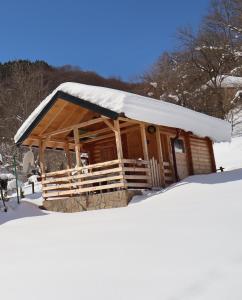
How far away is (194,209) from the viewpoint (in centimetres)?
894

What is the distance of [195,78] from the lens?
41125 millimetres

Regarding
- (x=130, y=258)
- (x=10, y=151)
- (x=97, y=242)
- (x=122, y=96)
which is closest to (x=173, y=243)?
(x=130, y=258)

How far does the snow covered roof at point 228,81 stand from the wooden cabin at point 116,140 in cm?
1782

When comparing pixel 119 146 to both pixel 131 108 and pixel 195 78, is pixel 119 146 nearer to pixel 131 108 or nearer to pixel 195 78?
pixel 131 108

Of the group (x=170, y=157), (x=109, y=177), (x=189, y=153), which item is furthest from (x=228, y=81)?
(x=109, y=177)

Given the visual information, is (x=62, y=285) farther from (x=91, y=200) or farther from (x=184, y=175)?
(x=184, y=175)

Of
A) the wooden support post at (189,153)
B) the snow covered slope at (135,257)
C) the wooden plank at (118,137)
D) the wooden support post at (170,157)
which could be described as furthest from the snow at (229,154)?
the snow covered slope at (135,257)

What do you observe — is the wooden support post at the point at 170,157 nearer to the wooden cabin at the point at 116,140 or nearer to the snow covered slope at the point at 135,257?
the wooden cabin at the point at 116,140

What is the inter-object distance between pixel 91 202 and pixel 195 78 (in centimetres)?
2946

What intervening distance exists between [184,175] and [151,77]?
32.2 metres

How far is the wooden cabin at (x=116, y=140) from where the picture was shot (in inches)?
549

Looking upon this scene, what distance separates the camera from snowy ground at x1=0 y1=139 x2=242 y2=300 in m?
4.41

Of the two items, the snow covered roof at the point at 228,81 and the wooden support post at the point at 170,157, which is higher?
the snow covered roof at the point at 228,81

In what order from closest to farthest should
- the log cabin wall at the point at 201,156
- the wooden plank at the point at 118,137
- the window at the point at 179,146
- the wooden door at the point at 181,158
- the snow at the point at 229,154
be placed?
1. the wooden plank at the point at 118,137
2. the wooden door at the point at 181,158
3. the window at the point at 179,146
4. the log cabin wall at the point at 201,156
5. the snow at the point at 229,154
